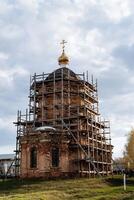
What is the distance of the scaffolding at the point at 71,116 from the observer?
43531 millimetres

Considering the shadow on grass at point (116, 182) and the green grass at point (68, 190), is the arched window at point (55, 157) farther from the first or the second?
the shadow on grass at point (116, 182)

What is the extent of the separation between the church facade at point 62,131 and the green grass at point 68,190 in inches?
144

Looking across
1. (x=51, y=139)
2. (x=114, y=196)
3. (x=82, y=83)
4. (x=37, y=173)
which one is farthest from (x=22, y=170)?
(x=114, y=196)

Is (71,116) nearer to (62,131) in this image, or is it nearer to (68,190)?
(62,131)

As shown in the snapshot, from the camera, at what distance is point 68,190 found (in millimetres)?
31312

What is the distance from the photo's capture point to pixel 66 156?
41.8 meters

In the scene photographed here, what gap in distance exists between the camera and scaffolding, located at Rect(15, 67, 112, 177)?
43.5 m

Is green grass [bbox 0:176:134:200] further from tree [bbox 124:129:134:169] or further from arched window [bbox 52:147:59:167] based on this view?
tree [bbox 124:129:134:169]

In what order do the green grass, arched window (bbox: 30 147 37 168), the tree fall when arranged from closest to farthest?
the green grass
arched window (bbox: 30 147 37 168)
the tree

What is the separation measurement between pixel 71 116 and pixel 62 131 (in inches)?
109

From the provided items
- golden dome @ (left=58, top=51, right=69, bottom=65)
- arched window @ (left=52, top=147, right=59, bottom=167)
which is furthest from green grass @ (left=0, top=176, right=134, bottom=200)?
golden dome @ (left=58, top=51, right=69, bottom=65)

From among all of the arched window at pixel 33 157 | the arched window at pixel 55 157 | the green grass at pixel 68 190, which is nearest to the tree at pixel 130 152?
the green grass at pixel 68 190

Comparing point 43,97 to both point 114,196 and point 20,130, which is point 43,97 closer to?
point 20,130

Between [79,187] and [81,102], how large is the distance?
15500mm
